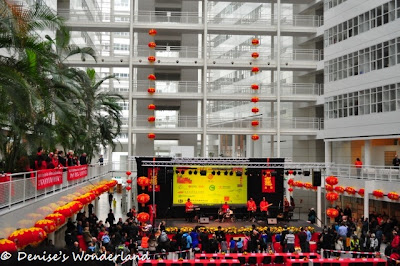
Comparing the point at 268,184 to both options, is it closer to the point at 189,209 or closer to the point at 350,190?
the point at 350,190

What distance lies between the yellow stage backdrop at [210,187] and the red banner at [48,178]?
1365cm

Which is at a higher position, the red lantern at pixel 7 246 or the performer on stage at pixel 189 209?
the red lantern at pixel 7 246

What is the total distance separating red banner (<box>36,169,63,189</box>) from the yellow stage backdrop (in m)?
13.6

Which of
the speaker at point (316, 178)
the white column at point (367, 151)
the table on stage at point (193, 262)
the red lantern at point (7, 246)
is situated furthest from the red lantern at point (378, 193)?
the red lantern at point (7, 246)

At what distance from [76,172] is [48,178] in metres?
5.53

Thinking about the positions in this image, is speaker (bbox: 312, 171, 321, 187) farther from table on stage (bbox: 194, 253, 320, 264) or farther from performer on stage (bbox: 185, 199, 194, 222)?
table on stage (bbox: 194, 253, 320, 264)

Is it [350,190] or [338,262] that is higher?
[350,190]

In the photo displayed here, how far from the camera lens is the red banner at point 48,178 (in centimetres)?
1831

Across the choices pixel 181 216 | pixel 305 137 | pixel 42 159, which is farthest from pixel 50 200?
pixel 305 137

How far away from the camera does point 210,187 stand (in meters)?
34.5

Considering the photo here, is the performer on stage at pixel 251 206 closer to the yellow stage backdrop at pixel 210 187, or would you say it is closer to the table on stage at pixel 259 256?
the yellow stage backdrop at pixel 210 187

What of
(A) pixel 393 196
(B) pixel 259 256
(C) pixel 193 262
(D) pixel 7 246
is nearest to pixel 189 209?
(B) pixel 259 256

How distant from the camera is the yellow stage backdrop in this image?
34.2 m

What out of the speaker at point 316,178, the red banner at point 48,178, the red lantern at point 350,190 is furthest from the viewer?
the red lantern at point 350,190
